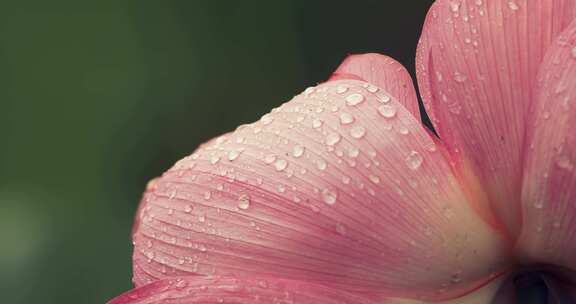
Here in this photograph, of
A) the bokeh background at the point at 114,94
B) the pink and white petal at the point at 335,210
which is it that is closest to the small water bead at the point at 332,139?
the pink and white petal at the point at 335,210

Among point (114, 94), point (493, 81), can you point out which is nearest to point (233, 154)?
point (493, 81)

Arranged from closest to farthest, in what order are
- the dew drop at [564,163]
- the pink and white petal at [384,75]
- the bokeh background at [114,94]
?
the dew drop at [564,163], the pink and white petal at [384,75], the bokeh background at [114,94]

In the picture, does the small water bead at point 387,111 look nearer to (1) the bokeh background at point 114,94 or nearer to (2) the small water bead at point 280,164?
(2) the small water bead at point 280,164

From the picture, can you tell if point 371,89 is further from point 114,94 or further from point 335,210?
point 114,94

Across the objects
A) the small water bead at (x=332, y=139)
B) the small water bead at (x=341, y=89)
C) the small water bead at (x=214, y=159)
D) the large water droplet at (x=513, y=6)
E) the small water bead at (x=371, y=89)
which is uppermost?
the large water droplet at (x=513, y=6)

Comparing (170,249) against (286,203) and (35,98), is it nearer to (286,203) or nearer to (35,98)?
(286,203)

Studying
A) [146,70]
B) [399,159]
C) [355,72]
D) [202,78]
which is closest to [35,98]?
[146,70]

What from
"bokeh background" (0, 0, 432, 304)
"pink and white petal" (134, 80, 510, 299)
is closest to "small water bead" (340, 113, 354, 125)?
"pink and white petal" (134, 80, 510, 299)
